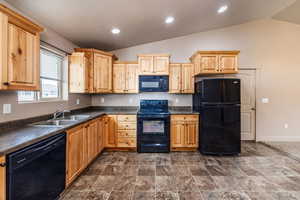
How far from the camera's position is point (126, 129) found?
12.9 feet

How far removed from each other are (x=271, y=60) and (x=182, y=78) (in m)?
2.67

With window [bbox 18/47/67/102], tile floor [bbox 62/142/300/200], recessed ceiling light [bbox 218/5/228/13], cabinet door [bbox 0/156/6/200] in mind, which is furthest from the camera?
recessed ceiling light [bbox 218/5/228/13]

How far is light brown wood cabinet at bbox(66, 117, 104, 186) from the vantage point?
7.61 ft

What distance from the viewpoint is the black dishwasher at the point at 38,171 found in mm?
1393

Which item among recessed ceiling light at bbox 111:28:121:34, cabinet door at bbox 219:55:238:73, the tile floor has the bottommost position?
the tile floor

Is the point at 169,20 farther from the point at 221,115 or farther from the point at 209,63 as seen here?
the point at 221,115

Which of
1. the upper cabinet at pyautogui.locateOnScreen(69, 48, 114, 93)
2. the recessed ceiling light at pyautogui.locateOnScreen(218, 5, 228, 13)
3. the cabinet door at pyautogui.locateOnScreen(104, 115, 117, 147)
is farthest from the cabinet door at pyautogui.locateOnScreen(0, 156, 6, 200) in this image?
the recessed ceiling light at pyautogui.locateOnScreen(218, 5, 228, 13)

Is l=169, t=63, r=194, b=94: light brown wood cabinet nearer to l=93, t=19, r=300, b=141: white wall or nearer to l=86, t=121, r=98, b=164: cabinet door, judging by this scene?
l=93, t=19, r=300, b=141: white wall

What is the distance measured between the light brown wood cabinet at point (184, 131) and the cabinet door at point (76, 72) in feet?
7.04

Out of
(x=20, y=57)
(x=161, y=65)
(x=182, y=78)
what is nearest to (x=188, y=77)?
(x=182, y=78)

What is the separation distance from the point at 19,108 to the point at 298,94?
638cm

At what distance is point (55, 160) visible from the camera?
6.45 feet

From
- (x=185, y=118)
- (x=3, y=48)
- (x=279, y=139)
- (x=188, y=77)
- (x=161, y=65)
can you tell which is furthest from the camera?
(x=279, y=139)

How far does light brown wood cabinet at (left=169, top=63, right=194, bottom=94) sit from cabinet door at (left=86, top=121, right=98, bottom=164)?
2032 millimetres
